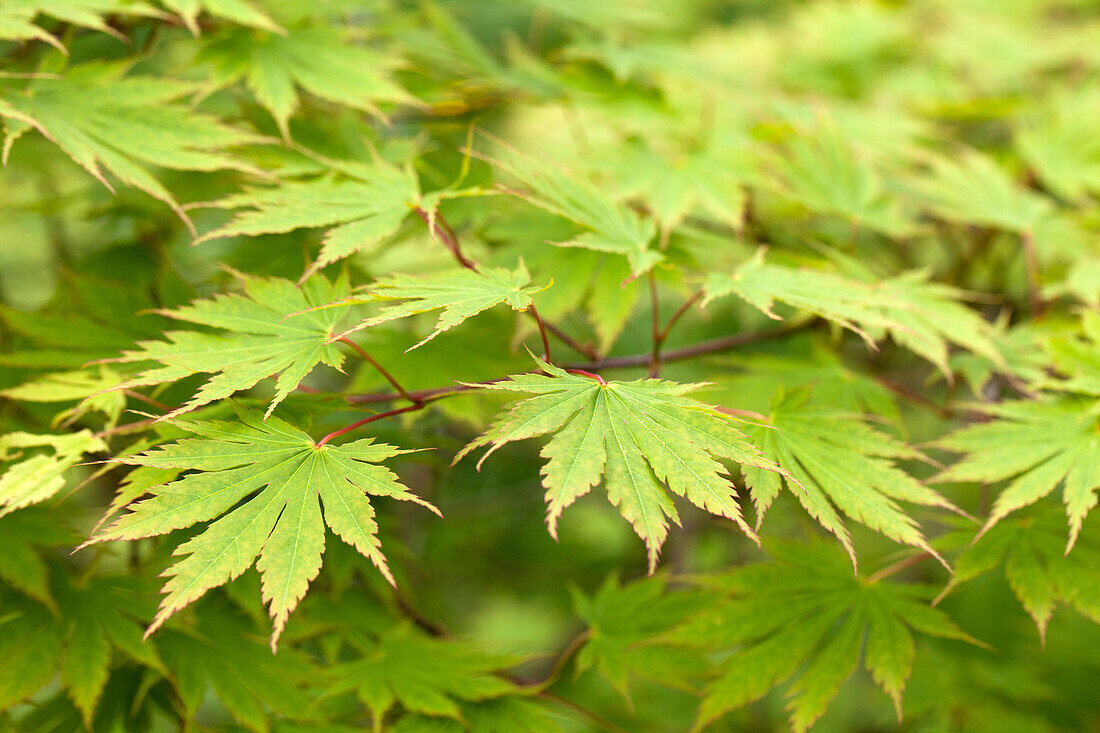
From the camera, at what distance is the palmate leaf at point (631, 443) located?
33.6 inches

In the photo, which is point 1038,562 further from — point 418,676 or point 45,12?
point 45,12

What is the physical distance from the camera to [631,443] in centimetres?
91

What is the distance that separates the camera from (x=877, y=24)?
2496 millimetres

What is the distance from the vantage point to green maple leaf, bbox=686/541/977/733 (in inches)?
44.6

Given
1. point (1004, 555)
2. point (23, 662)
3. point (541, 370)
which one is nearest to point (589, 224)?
point (541, 370)

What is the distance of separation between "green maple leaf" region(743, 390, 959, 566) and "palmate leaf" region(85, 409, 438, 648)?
19.5 inches

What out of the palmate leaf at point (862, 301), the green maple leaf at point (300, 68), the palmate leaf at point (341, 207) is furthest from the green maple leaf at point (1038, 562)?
the green maple leaf at point (300, 68)

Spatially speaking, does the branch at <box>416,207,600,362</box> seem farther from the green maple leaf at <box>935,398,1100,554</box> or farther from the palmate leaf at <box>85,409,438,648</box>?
the green maple leaf at <box>935,398,1100,554</box>

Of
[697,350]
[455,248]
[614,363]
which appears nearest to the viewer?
[455,248]

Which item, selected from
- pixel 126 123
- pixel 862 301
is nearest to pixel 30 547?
pixel 126 123

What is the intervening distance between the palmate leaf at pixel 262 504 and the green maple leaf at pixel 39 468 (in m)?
0.15

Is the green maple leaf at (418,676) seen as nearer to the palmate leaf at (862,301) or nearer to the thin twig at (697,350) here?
the thin twig at (697,350)

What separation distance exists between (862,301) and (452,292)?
0.64 meters


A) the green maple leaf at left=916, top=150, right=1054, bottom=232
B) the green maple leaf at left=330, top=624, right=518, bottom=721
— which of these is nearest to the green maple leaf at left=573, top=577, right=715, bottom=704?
the green maple leaf at left=330, top=624, right=518, bottom=721
